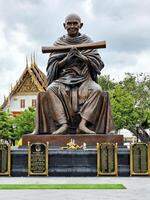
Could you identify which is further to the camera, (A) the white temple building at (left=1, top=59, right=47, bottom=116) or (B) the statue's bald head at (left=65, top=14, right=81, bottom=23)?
(A) the white temple building at (left=1, top=59, right=47, bottom=116)

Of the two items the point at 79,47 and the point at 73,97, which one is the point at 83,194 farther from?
the point at 79,47

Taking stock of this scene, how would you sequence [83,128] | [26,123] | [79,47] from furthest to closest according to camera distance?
[26,123], [79,47], [83,128]

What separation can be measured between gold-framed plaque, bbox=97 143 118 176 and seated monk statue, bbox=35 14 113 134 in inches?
42.4

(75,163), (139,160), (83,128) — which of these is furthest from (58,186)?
(83,128)

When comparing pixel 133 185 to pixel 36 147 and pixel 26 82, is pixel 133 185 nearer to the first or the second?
pixel 36 147

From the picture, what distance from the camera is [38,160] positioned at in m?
11.4

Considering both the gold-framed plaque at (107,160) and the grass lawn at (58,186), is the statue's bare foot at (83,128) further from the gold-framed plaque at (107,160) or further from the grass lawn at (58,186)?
the grass lawn at (58,186)

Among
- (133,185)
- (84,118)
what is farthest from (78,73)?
(133,185)

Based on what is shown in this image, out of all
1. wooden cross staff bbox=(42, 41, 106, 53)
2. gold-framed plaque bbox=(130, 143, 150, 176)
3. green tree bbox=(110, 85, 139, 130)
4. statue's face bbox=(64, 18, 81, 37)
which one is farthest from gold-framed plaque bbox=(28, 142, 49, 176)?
green tree bbox=(110, 85, 139, 130)

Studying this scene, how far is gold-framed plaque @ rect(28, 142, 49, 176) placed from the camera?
37.1 ft

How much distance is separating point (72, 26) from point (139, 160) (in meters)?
4.45

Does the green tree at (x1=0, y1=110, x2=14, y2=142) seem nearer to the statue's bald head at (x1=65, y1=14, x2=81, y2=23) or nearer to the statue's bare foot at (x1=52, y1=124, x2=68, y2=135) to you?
the statue's bald head at (x1=65, y1=14, x2=81, y2=23)

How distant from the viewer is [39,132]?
12.9 m

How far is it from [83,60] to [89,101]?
1.24 metres
